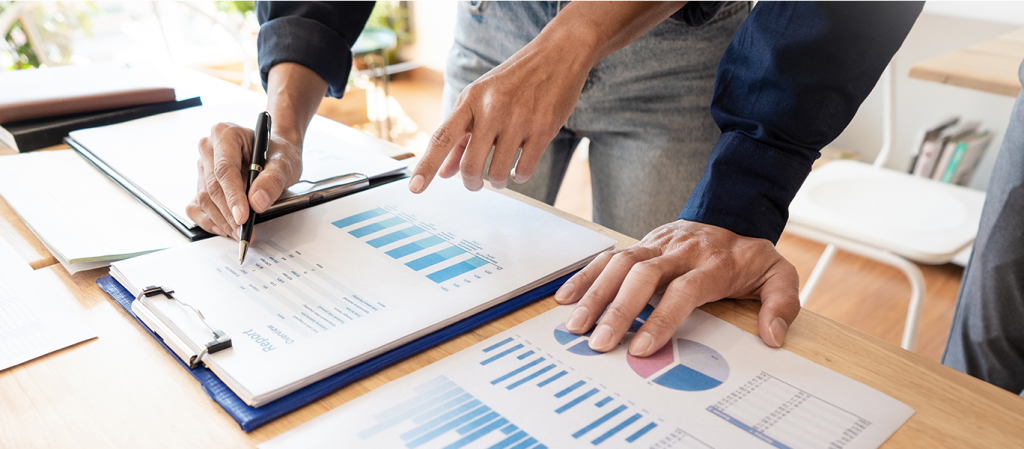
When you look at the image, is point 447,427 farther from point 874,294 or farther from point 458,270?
point 874,294

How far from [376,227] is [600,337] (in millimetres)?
307

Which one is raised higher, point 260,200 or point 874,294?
point 260,200

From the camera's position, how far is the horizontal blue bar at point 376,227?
2.25 ft

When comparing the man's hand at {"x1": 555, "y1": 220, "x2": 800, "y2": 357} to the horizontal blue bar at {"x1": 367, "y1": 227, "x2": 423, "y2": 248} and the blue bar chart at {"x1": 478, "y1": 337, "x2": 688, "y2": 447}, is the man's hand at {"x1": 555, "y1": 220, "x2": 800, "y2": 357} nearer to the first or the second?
the blue bar chart at {"x1": 478, "y1": 337, "x2": 688, "y2": 447}

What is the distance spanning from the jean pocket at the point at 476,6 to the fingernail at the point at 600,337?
2.05ft

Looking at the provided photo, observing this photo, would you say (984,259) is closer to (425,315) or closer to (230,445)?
(425,315)

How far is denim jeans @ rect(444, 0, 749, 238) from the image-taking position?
2.93 ft

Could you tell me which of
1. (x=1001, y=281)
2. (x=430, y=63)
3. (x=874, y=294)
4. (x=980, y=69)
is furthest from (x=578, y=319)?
(x=430, y=63)

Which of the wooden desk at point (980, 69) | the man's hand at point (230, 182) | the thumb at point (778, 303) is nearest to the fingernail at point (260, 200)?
the man's hand at point (230, 182)

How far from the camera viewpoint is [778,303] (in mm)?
558

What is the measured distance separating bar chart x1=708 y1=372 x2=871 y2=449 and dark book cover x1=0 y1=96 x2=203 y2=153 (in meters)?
1.05

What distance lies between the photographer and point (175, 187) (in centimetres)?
79

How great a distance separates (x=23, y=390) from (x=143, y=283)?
0.42ft

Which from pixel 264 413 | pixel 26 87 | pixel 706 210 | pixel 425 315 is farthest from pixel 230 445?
pixel 26 87
